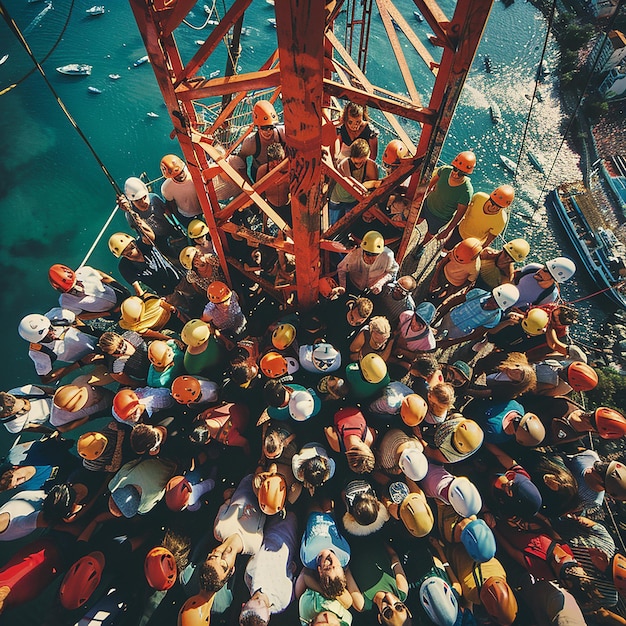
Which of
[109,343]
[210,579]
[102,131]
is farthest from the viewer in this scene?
[102,131]

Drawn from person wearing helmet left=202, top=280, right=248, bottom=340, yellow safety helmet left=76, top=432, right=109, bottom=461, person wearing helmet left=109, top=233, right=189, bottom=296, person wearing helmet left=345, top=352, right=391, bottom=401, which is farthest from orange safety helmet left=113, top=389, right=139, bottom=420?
person wearing helmet left=345, top=352, right=391, bottom=401

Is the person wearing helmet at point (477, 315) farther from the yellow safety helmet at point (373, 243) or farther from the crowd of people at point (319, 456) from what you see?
the yellow safety helmet at point (373, 243)

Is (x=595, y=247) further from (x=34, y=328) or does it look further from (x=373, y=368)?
→ (x=34, y=328)

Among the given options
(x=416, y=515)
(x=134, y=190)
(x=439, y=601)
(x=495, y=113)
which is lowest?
(x=439, y=601)

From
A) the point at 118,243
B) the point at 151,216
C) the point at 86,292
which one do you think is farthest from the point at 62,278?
the point at 151,216

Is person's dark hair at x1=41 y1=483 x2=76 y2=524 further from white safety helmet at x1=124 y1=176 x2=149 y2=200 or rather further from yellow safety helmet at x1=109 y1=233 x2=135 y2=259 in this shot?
white safety helmet at x1=124 y1=176 x2=149 y2=200

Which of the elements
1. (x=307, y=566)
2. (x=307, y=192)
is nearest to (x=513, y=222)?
(x=307, y=192)
